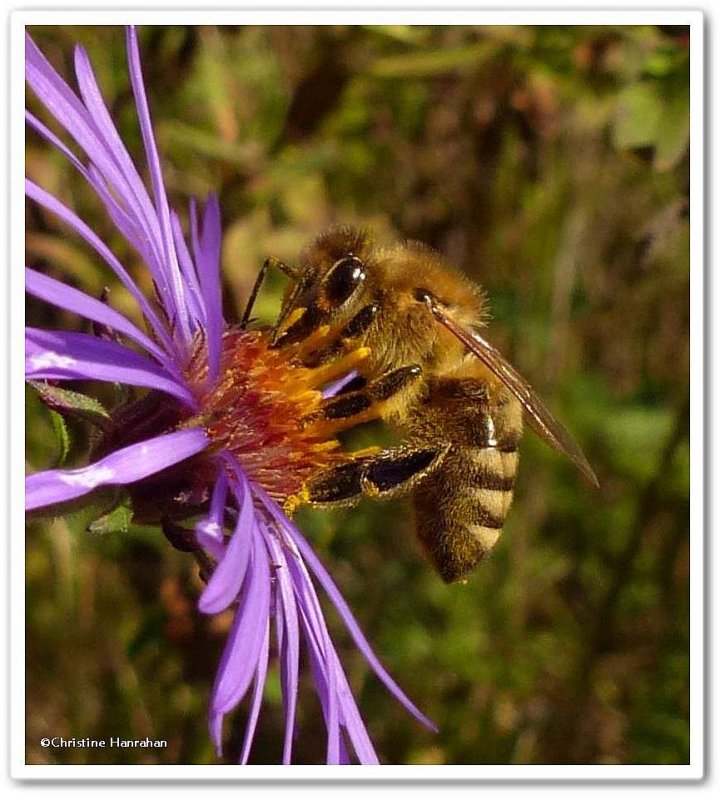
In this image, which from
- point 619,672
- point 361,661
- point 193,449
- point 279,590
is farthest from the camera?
point 619,672

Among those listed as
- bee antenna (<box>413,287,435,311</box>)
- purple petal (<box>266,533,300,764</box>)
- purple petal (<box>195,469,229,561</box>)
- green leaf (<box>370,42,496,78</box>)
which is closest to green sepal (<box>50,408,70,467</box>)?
purple petal (<box>195,469,229,561</box>)

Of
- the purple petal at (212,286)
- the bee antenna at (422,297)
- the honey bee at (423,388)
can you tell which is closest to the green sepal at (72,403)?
the purple petal at (212,286)

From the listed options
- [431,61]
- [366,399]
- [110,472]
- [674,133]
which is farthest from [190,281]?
[431,61]

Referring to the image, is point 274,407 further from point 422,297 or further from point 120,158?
point 120,158

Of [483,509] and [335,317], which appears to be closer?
[335,317]
